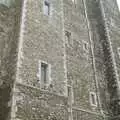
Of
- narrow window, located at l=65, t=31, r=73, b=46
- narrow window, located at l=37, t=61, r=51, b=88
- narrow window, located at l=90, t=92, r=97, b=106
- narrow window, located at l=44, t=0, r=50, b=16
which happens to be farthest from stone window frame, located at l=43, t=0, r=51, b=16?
narrow window, located at l=90, t=92, r=97, b=106

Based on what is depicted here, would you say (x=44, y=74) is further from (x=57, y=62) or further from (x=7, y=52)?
(x=7, y=52)

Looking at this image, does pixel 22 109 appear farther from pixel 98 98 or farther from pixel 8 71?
pixel 98 98

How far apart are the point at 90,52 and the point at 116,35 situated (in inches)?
119

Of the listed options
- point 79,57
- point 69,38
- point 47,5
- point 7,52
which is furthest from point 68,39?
point 7,52

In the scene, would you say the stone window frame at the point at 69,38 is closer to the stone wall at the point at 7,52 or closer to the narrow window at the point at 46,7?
the narrow window at the point at 46,7

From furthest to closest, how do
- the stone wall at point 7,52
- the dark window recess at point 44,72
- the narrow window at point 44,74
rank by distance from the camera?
the dark window recess at point 44,72, the narrow window at point 44,74, the stone wall at point 7,52

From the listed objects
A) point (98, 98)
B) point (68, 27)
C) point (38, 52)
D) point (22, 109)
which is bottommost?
point (22, 109)

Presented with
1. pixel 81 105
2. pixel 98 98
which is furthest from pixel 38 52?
pixel 98 98

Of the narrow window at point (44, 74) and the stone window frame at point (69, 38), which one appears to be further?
the stone window frame at point (69, 38)

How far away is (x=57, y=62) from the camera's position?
1030 cm

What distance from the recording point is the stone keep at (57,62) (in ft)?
28.3

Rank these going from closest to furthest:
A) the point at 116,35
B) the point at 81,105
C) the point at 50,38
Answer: the point at 50,38 < the point at 81,105 < the point at 116,35

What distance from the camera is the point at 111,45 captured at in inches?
587

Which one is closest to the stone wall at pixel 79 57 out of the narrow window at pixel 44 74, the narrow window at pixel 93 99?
the narrow window at pixel 93 99
